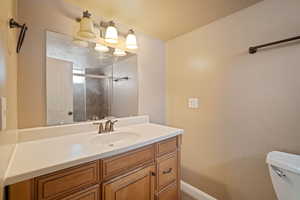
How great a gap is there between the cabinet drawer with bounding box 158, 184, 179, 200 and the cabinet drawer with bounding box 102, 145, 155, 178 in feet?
1.09

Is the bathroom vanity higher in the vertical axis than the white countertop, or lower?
lower

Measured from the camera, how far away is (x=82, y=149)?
0.93 m

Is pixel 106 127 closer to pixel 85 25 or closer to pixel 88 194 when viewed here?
pixel 88 194

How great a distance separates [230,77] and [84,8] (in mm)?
1514

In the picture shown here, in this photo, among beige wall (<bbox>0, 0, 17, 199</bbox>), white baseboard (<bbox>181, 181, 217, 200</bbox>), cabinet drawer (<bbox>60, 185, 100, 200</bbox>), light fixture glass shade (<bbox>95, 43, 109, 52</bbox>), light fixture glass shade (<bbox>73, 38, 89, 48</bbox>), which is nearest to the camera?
beige wall (<bbox>0, 0, 17, 199</bbox>)

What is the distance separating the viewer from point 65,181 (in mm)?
745

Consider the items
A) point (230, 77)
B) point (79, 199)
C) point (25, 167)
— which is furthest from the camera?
point (230, 77)

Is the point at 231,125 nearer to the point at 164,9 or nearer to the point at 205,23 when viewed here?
the point at 205,23

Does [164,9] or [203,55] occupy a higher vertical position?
[164,9]

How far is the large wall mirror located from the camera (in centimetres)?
121

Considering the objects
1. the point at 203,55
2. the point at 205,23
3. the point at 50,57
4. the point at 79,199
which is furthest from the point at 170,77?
the point at 79,199

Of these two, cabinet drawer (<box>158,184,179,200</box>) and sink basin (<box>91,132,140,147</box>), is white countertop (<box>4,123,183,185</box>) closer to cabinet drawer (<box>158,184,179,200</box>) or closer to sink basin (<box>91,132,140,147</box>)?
sink basin (<box>91,132,140,147</box>)

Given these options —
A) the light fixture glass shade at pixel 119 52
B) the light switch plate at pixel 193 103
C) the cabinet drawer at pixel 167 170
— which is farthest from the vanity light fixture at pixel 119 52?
the cabinet drawer at pixel 167 170

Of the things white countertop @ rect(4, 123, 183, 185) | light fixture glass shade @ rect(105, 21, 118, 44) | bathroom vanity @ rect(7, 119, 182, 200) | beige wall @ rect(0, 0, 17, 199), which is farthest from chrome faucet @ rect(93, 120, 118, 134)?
light fixture glass shade @ rect(105, 21, 118, 44)
